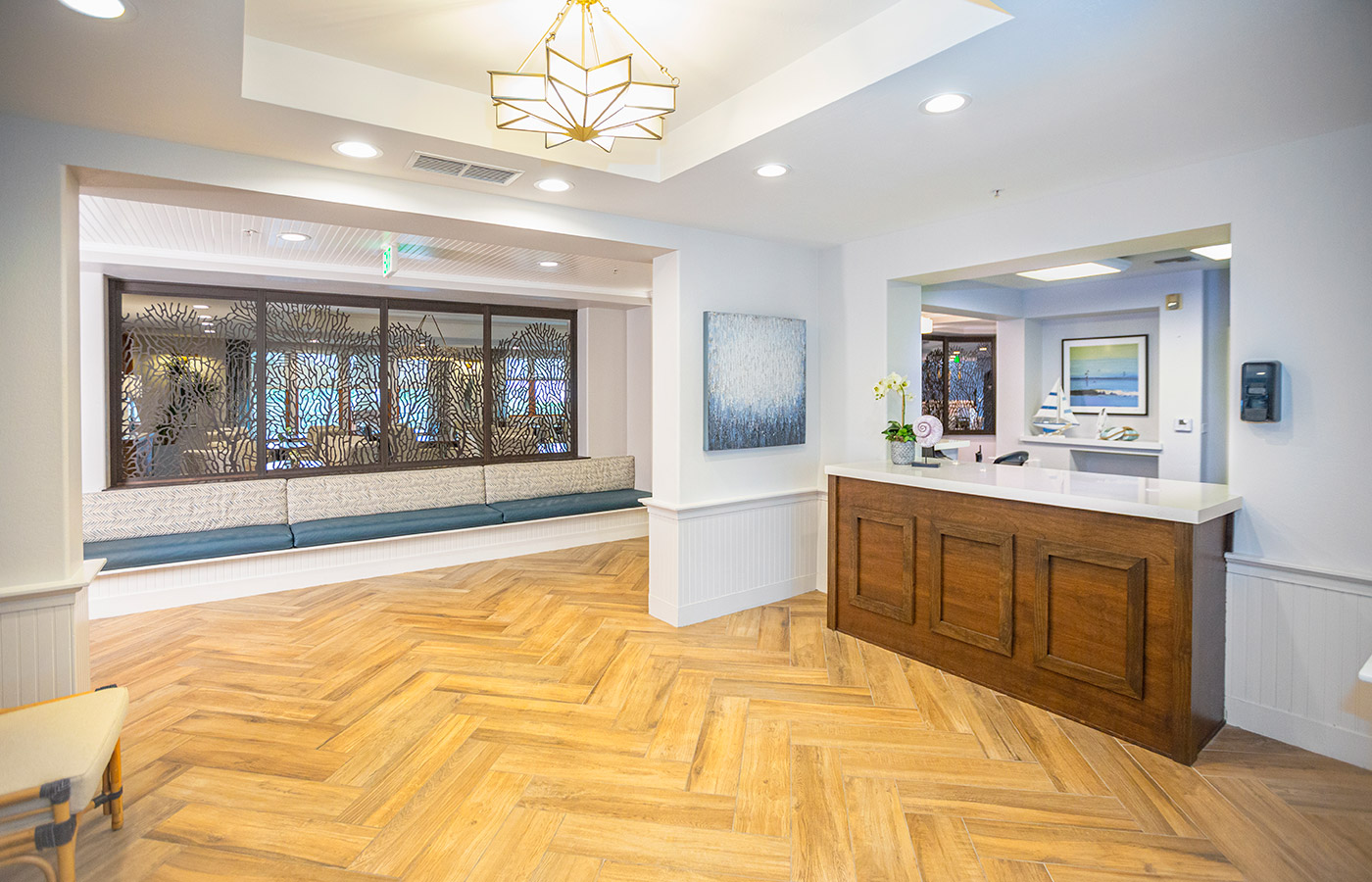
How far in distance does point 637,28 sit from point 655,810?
270 centimetres

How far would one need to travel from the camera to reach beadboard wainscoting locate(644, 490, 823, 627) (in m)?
4.26

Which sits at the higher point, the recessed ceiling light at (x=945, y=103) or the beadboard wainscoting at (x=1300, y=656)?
the recessed ceiling light at (x=945, y=103)

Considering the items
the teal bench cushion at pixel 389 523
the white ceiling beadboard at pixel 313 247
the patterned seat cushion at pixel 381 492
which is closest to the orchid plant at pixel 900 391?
the white ceiling beadboard at pixel 313 247

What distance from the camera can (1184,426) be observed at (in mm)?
5895

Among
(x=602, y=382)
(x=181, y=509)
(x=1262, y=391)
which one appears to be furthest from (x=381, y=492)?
(x=1262, y=391)

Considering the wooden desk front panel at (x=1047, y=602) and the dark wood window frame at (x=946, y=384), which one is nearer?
the wooden desk front panel at (x=1047, y=602)

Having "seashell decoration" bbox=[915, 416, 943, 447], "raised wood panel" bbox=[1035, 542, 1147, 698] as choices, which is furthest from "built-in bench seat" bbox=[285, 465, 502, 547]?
"raised wood panel" bbox=[1035, 542, 1147, 698]

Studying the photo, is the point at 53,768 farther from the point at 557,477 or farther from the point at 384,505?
the point at 557,477

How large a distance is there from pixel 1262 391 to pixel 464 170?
358 cm

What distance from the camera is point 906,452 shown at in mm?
4117

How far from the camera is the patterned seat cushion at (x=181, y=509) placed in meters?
4.64

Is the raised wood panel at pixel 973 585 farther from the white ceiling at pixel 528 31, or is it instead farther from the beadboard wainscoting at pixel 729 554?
the white ceiling at pixel 528 31

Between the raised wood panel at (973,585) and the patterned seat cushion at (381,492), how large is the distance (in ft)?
13.8

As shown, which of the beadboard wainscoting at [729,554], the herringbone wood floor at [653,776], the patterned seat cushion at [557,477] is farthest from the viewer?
the patterned seat cushion at [557,477]
